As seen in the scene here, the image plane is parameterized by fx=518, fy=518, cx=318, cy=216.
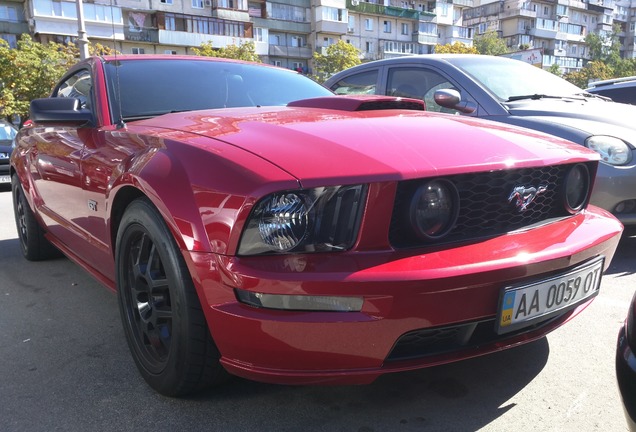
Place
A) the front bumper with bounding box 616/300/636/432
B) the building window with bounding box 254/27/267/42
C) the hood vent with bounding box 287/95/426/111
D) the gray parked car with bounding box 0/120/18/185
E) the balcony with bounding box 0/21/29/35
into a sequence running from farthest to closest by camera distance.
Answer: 1. the building window with bounding box 254/27/267/42
2. the balcony with bounding box 0/21/29/35
3. the gray parked car with bounding box 0/120/18/185
4. the hood vent with bounding box 287/95/426/111
5. the front bumper with bounding box 616/300/636/432

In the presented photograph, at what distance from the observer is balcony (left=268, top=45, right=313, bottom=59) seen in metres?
50.1

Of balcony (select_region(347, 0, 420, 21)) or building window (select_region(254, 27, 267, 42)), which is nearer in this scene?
building window (select_region(254, 27, 267, 42))

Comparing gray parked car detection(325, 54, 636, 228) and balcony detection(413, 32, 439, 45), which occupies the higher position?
balcony detection(413, 32, 439, 45)

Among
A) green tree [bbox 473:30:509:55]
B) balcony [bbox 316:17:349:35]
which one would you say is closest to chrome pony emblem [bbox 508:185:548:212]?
balcony [bbox 316:17:349:35]

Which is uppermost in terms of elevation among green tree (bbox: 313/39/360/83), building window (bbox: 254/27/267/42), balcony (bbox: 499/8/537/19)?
balcony (bbox: 499/8/537/19)

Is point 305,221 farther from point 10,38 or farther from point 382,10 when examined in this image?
point 382,10

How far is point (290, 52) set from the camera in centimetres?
5141

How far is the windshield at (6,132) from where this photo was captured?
1115cm

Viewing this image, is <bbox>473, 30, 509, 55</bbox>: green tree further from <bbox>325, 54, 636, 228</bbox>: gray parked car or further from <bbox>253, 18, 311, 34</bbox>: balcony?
<bbox>325, 54, 636, 228</bbox>: gray parked car

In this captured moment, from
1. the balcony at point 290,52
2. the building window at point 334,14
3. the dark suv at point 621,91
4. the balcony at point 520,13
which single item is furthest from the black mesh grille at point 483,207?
the balcony at point 520,13

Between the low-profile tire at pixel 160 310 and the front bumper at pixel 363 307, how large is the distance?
0.35ft

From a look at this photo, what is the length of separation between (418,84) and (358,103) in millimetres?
2517

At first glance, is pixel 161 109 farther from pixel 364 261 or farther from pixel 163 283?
pixel 364 261

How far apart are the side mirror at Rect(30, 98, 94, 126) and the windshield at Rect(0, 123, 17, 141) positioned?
9.72 metres
